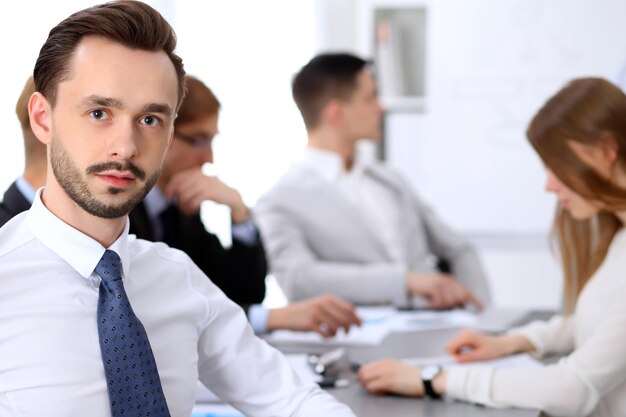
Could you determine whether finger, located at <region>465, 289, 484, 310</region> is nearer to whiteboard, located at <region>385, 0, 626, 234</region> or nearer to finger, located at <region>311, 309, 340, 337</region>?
finger, located at <region>311, 309, 340, 337</region>

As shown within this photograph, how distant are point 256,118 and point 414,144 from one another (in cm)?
92

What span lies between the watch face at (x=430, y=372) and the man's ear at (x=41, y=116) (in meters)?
0.86

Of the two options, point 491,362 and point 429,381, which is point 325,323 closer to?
point 491,362

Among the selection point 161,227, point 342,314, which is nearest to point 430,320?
point 342,314

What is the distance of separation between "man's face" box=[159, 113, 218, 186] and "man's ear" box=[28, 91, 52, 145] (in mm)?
1138

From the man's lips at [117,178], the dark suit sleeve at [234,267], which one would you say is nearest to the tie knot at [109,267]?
the man's lips at [117,178]

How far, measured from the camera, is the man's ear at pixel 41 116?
113 cm

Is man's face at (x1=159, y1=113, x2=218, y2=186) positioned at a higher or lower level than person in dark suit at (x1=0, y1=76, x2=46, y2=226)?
lower

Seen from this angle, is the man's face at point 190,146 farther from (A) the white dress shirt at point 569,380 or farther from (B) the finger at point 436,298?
(A) the white dress shirt at point 569,380

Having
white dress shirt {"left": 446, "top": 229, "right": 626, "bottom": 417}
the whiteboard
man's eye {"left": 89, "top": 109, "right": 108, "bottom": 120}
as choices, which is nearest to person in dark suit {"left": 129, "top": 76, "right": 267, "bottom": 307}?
white dress shirt {"left": 446, "top": 229, "right": 626, "bottom": 417}

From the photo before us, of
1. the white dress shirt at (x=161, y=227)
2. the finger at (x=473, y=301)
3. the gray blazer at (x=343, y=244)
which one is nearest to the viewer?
the white dress shirt at (x=161, y=227)

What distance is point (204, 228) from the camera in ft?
8.20

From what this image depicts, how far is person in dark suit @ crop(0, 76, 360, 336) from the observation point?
2.13m

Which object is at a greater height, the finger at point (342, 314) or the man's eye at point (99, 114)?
the man's eye at point (99, 114)
